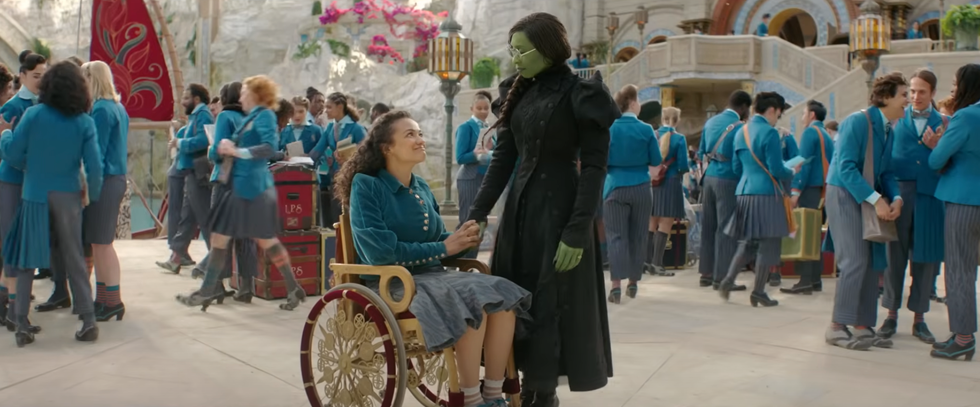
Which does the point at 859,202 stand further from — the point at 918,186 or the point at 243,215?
the point at 243,215

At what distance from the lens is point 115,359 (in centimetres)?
503

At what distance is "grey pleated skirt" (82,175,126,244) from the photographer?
588 centimetres

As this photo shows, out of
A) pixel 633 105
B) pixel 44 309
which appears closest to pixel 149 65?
pixel 44 309

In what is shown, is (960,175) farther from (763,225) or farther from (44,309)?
(44,309)

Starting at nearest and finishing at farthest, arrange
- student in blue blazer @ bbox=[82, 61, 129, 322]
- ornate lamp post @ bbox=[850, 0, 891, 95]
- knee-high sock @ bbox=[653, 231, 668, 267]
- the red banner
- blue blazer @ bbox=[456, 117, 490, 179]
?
student in blue blazer @ bbox=[82, 61, 129, 322]
blue blazer @ bbox=[456, 117, 490, 179]
knee-high sock @ bbox=[653, 231, 668, 267]
the red banner
ornate lamp post @ bbox=[850, 0, 891, 95]

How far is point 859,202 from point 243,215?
3.99 m

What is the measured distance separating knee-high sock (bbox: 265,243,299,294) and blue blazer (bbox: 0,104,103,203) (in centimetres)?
156

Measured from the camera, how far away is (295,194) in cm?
728

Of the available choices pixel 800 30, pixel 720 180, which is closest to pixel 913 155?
pixel 720 180

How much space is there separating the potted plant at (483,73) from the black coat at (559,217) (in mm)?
21800

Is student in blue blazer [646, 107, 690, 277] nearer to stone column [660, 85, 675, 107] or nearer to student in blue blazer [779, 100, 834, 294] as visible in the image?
student in blue blazer [779, 100, 834, 294]

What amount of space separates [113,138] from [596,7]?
25.5 metres

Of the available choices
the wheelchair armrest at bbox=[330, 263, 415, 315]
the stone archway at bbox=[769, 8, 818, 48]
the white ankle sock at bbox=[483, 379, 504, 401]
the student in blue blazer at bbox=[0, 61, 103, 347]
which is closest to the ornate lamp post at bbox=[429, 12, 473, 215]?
the student in blue blazer at bbox=[0, 61, 103, 347]

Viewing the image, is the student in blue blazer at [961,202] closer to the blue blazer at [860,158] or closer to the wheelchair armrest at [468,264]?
the blue blazer at [860,158]
